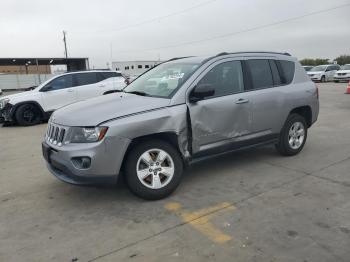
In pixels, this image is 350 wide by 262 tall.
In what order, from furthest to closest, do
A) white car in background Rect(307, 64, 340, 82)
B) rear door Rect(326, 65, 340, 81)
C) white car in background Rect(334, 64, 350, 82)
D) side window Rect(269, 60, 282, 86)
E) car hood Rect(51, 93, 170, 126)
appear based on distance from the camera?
rear door Rect(326, 65, 340, 81), white car in background Rect(307, 64, 340, 82), white car in background Rect(334, 64, 350, 82), side window Rect(269, 60, 282, 86), car hood Rect(51, 93, 170, 126)

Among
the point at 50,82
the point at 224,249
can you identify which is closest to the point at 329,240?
the point at 224,249

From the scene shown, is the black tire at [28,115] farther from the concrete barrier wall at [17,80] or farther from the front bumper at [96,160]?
the concrete barrier wall at [17,80]

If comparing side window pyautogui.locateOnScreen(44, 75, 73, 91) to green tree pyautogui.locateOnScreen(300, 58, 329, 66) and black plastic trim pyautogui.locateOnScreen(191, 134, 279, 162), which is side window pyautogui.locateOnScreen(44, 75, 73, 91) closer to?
black plastic trim pyautogui.locateOnScreen(191, 134, 279, 162)

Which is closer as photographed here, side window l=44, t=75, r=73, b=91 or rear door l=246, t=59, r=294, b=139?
rear door l=246, t=59, r=294, b=139

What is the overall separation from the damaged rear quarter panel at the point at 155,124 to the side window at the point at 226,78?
0.64 m

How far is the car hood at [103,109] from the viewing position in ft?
14.1

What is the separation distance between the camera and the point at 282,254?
10.7 ft

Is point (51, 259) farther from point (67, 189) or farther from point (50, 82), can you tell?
point (50, 82)

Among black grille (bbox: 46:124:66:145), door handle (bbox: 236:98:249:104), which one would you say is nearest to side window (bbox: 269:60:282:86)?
door handle (bbox: 236:98:249:104)

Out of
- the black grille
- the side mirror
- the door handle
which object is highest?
the side mirror

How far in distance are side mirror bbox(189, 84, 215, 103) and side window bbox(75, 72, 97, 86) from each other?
874 centimetres

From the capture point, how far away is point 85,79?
1296 centimetres

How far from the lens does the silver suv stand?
4223 millimetres

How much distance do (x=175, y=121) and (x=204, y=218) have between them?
1228mm
